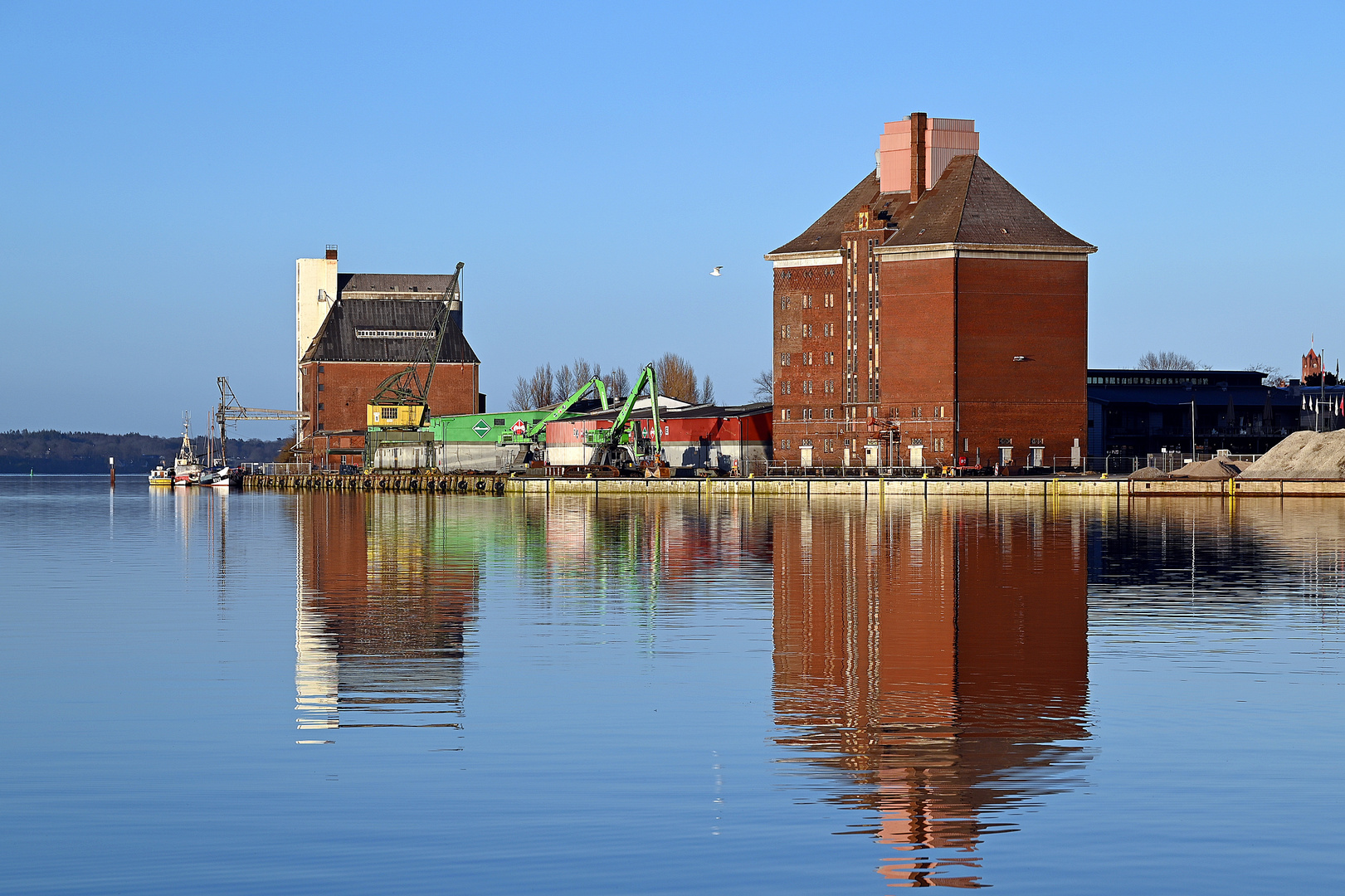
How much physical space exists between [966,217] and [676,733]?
106 metres

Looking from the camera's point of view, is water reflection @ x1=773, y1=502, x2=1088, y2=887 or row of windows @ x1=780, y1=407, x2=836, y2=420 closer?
water reflection @ x1=773, y1=502, x2=1088, y2=887

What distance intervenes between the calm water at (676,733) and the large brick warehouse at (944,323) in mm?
78350

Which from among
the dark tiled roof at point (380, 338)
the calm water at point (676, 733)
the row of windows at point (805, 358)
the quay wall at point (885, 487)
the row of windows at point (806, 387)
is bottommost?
the calm water at point (676, 733)

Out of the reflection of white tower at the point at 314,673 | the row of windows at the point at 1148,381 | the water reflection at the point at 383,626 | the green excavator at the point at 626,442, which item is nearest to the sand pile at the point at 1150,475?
the green excavator at the point at 626,442

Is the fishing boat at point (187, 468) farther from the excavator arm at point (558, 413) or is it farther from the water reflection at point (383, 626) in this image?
the water reflection at point (383, 626)

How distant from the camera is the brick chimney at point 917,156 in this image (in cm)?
12556

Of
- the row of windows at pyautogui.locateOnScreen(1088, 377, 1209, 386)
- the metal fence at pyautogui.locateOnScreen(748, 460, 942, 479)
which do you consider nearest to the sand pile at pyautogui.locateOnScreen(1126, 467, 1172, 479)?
the metal fence at pyautogui.locateOnScreen(748, 460, 942, 479)

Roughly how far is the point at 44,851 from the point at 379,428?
473 ft

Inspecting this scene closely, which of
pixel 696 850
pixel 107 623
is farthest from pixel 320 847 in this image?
pixel 107 623

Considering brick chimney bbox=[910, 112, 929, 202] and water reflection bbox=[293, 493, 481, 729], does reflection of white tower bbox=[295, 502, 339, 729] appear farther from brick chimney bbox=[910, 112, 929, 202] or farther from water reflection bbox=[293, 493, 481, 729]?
brick chimney bbox=[910, 112, 929, 202]

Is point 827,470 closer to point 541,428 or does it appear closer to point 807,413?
point 807,413

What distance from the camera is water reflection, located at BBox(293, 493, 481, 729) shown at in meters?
19.6

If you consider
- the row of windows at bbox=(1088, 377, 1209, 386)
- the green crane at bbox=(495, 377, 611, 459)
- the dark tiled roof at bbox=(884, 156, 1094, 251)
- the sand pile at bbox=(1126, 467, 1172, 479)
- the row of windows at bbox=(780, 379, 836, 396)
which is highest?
the dark tiled roof at bbox=(884, 156, 1094, 251)

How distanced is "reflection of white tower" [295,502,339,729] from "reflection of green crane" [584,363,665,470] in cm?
9875
